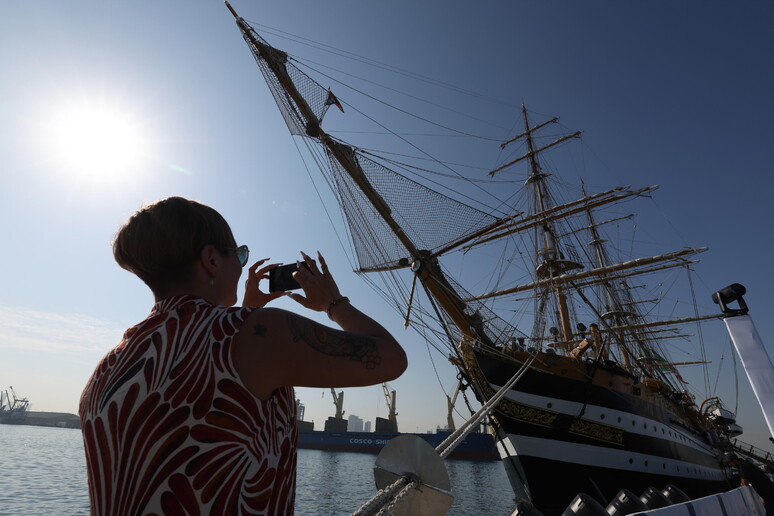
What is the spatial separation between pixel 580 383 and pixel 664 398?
366 inches

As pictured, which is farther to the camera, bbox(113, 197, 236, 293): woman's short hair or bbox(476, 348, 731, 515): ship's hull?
bbox(476, 348, 731, 515): ship's hull

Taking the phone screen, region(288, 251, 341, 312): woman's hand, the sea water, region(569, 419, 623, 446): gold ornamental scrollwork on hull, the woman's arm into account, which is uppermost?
region(569, 419, 623, 446): gold ornamental scrollwork on hull

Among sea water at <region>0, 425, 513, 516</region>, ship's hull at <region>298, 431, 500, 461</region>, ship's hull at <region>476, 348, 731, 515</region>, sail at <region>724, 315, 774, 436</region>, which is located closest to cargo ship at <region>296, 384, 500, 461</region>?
ship's hull at <region>298, 431, 500, 461</region>

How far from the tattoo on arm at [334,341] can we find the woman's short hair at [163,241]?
43cm

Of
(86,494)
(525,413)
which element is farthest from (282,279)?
(86,494)

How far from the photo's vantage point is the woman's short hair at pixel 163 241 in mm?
1174

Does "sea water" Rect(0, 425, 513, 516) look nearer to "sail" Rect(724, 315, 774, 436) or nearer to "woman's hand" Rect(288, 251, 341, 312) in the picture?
"sail" Rect(724, 315, 774, 436)

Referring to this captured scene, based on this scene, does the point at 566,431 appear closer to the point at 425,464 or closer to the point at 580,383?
the point at 580,383

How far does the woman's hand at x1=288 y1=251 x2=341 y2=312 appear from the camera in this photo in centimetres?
136

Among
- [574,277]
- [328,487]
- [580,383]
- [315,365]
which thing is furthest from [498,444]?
[328,487]

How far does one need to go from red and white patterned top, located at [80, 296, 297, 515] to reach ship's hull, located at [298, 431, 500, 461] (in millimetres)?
56712

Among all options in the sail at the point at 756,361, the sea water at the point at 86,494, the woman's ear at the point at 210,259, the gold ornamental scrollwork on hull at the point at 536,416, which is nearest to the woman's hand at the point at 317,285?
the woman's ear at the point at 210,259

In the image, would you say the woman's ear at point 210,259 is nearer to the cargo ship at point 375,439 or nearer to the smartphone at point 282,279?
the smartphone at point 282,279

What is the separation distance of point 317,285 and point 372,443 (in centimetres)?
6333
